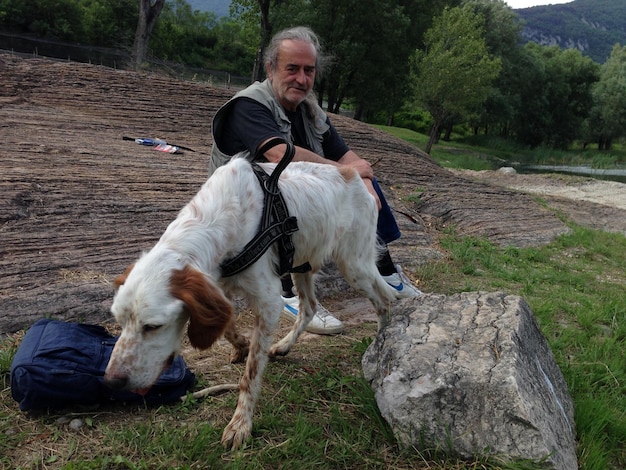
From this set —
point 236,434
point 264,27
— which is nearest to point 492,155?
point 264,27

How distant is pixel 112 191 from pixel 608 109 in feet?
162

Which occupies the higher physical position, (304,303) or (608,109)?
(608,109)

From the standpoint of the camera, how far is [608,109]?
44250mm

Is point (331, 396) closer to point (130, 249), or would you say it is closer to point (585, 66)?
point (130, 249)

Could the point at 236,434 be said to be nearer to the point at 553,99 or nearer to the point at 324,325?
the point at 324,325

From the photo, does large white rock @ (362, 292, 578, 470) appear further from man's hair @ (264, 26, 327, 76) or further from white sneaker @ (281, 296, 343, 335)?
man's hair @ (264, 26, 327, 76)

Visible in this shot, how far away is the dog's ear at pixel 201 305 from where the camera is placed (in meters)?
2.22

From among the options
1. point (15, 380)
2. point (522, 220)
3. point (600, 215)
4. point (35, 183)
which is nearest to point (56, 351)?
point (15, 380)

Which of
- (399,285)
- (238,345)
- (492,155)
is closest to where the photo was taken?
(238,345)

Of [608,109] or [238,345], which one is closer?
[238,345]

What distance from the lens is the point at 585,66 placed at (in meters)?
49.2

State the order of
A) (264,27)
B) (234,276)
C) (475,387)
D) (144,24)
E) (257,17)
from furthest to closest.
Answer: (257,17)
(264,27)
(144,24)
(234,276)
(475,387)

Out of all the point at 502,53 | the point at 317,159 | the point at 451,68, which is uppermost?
the point at 502,53

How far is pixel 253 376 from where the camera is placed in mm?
2781
